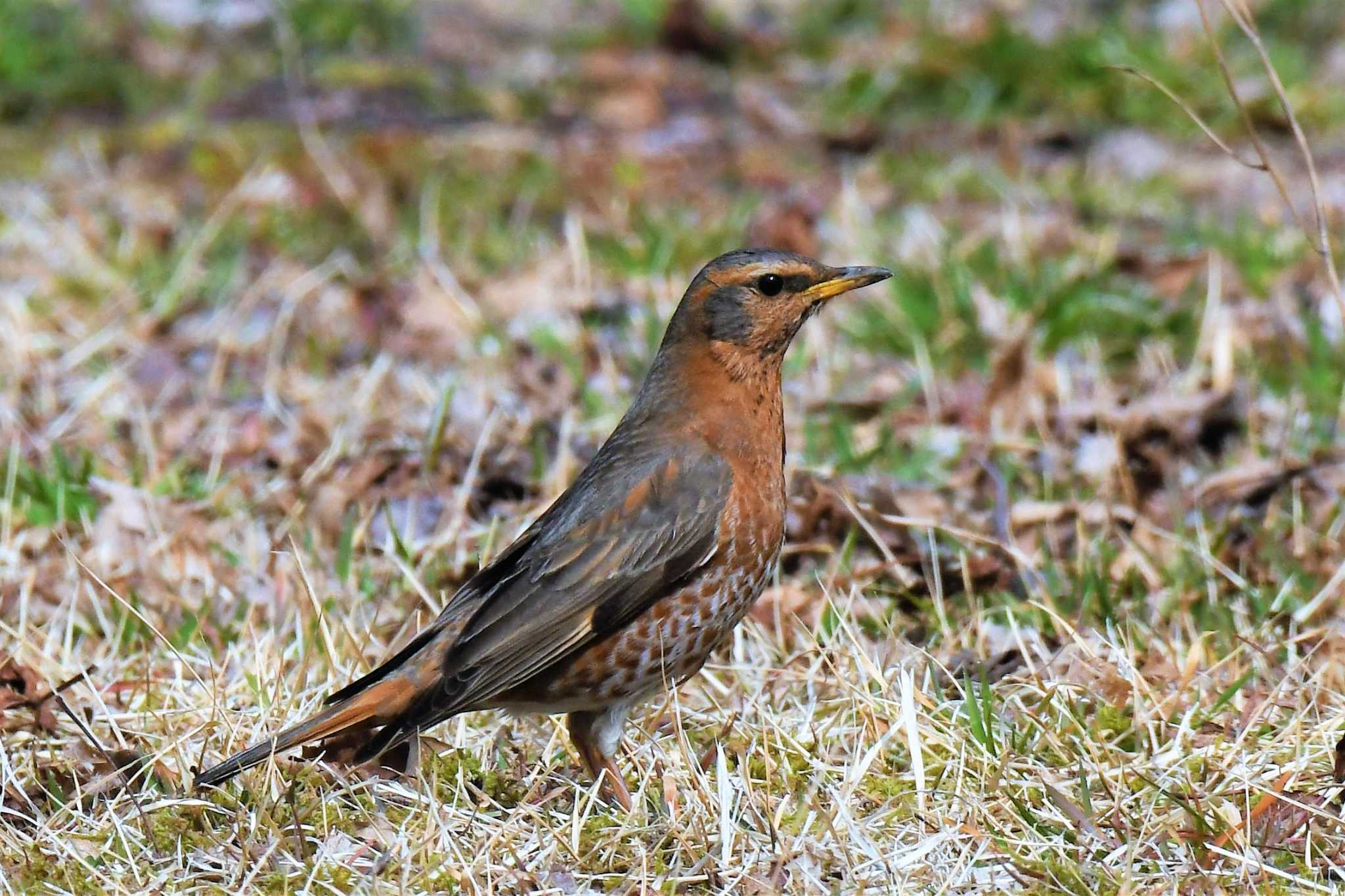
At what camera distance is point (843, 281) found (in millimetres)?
4770

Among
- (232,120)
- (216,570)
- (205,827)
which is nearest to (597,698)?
(205,827)

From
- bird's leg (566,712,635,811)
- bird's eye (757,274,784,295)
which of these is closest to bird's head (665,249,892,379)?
bird's eye (757,274,784,295)

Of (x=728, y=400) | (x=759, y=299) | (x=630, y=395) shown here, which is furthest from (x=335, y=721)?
(x=630, y=395)

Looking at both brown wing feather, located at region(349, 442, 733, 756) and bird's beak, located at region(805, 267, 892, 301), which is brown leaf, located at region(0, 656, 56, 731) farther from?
bird's beak, located at region(805, 267, 892, 301)

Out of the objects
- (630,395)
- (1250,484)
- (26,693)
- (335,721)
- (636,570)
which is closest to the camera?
(335,721)

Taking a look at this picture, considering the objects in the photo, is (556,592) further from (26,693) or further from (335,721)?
(26,693)

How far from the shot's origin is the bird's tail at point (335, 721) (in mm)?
4086

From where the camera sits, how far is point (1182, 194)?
9312 millimetres

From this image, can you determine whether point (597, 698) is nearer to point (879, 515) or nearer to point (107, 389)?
point (879, 515)

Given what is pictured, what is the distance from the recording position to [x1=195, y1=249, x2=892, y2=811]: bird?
4281mm

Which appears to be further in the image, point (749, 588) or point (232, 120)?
point (232, 120)

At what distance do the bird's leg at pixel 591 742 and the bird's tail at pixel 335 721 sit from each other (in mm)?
430

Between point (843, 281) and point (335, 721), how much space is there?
5.61 feet

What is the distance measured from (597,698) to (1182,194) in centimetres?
594
